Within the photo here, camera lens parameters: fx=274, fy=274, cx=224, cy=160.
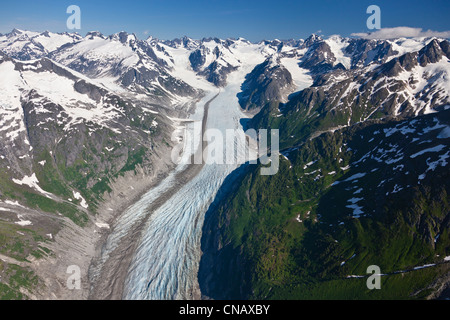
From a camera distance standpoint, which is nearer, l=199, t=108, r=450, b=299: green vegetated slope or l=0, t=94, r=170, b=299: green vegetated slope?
l=199, t=108, r=450, b=299: green vegetated slope

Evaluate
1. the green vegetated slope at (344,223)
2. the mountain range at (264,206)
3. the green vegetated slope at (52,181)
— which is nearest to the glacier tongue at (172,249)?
the mountain range at (264,206)

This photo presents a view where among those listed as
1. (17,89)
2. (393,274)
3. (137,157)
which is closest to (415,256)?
(393,274)

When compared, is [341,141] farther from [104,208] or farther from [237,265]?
[104,208]

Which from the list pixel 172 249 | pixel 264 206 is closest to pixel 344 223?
pixel 264 206

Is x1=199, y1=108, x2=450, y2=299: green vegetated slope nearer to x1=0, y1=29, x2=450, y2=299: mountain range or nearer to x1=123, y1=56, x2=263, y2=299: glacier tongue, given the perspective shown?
x1=0, y1=29, x2=450, y2=299: mountain range

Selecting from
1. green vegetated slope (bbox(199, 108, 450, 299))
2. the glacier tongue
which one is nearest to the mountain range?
green vegetated slope (bbox(199, 108, 450, 299))

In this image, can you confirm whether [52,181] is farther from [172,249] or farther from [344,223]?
[344,223]

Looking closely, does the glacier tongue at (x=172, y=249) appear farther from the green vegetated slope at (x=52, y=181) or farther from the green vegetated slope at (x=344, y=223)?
the green vegetated slope at (x=52, y=181)

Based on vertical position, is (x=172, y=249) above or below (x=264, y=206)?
below
